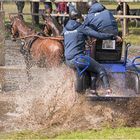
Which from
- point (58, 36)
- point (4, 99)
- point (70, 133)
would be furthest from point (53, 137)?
point (58, 36)

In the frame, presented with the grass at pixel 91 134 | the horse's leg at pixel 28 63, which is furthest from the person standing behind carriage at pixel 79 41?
the horse's leg at pixel 28 63

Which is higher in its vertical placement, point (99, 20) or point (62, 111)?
point (99, 20)

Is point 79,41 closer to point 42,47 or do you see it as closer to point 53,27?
point 42,47

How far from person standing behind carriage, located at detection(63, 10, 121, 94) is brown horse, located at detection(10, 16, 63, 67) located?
2.23 meters

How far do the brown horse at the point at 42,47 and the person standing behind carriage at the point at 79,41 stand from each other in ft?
7.31

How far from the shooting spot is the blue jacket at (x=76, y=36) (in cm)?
1025

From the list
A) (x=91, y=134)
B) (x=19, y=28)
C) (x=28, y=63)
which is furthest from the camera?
(x=19, y=28)

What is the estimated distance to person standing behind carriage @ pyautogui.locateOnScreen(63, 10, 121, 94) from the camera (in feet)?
33.6

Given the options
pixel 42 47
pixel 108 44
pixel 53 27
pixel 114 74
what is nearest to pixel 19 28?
pixel 53 27

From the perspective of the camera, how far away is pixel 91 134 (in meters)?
8.85

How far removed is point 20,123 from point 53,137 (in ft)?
4.54

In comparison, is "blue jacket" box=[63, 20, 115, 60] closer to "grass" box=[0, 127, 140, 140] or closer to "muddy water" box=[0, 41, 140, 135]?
"muddy water" box=[0, 41, 140, 135]

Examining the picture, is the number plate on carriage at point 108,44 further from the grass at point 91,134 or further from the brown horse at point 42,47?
the brown horse at point 42,47

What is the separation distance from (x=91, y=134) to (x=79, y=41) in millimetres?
2106
